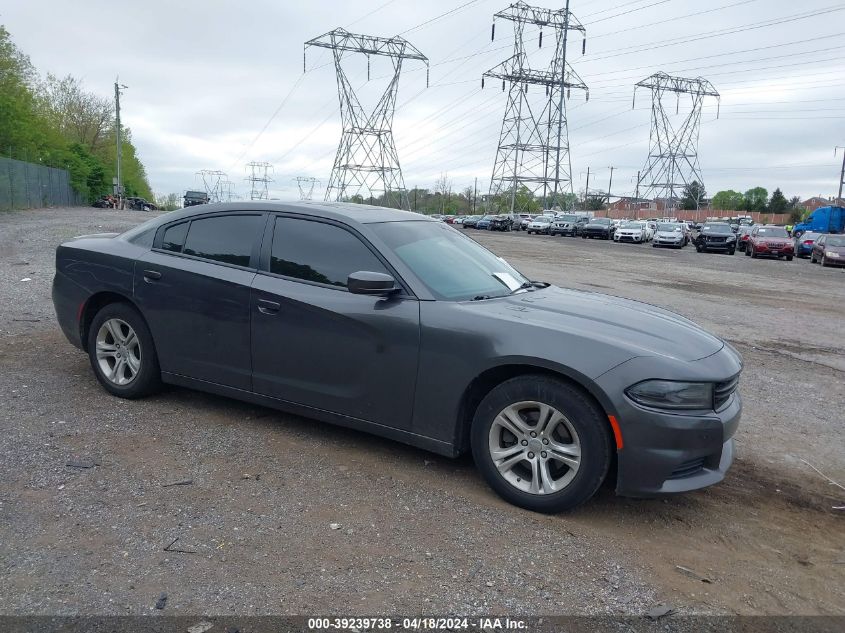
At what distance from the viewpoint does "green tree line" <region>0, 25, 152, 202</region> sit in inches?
1802

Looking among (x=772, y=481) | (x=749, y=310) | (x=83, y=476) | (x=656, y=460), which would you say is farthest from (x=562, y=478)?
(x=749, y=310)

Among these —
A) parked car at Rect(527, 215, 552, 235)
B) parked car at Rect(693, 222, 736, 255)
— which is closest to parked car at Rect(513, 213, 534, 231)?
parked car at Rect(527, 215, 552, 235)

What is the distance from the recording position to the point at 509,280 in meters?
4.74

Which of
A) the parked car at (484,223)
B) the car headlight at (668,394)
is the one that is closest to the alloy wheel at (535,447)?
the car headlight at (668,394)

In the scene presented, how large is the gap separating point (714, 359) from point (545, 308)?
0.98m

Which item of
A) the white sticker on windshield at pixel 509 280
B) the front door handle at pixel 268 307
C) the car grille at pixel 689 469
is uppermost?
the white sticker on windshield at pixel 509 280

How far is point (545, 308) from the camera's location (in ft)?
13.3

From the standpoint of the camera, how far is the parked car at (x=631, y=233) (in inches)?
1726

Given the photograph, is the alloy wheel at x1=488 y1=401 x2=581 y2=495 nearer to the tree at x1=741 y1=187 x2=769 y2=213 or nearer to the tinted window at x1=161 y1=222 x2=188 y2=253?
the tinted window at x1=161 y1=222 x2=188 y2=253

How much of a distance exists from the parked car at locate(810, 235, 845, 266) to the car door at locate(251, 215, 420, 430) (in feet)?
100

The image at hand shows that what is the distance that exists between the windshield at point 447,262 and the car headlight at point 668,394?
→ 1228 millimetres

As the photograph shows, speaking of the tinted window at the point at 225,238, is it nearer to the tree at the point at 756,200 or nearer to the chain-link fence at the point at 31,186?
the chain-link fence at the point at 31,186

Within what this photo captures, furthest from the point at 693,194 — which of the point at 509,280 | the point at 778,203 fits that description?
the point at 509,280

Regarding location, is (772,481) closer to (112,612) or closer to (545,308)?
(545,308)
